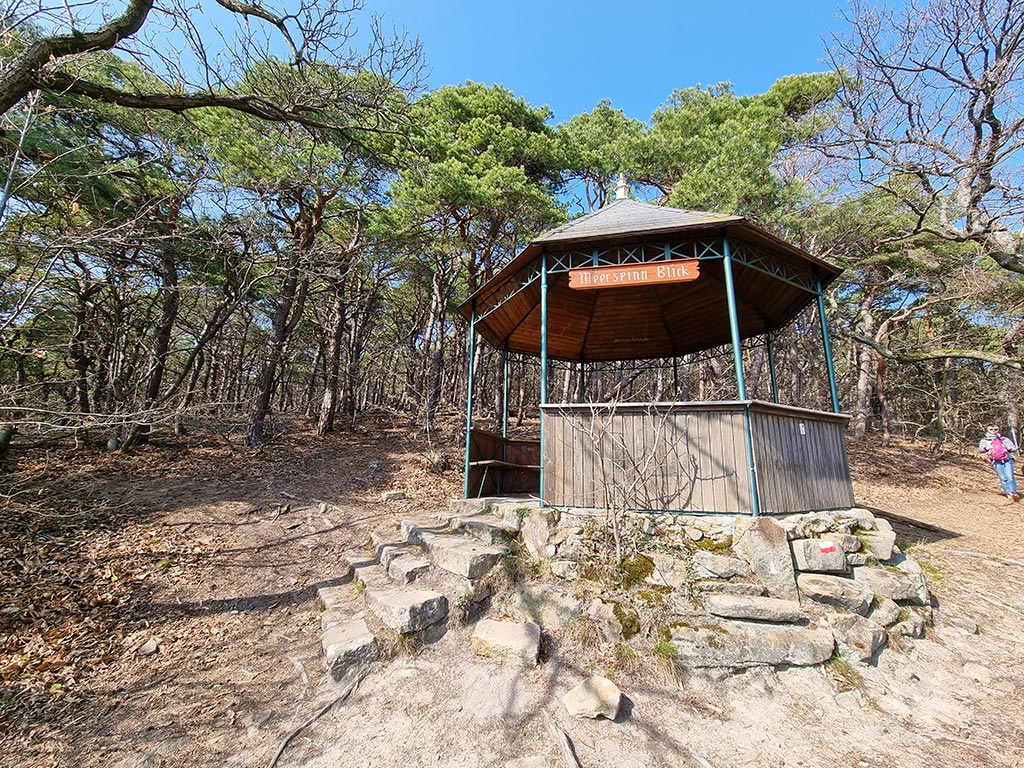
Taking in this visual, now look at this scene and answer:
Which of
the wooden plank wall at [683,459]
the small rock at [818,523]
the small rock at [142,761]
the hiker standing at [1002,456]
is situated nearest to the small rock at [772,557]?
the wooden plank wall at [683,459]

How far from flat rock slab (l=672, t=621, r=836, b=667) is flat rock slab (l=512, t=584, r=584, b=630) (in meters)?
0.93

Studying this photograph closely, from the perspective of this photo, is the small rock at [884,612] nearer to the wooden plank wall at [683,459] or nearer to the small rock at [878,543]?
the small rock at [878,543]

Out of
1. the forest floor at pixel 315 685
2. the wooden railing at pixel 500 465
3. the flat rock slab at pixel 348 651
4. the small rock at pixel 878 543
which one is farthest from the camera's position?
the wooden railing at pixel 500 465

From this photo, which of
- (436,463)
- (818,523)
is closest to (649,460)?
(818,523)

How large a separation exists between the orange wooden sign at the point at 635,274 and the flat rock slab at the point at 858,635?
12.2 feet

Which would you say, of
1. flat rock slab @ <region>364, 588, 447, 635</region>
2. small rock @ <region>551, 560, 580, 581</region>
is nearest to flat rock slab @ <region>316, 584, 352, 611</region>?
flat rock slab @ <region>364, 588, 447, 635</region>

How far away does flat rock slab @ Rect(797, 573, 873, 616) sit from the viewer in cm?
386

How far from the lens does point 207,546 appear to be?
537 cm

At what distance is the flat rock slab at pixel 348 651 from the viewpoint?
3.37m

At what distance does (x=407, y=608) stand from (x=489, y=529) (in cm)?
140

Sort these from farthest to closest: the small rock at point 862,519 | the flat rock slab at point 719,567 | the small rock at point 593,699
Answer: the small rock at point 862,519
the flat rock slab at point 719,567
the small rock at point 593,699

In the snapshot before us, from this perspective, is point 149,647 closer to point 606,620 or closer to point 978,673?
point 606,620

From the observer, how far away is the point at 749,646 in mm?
3521

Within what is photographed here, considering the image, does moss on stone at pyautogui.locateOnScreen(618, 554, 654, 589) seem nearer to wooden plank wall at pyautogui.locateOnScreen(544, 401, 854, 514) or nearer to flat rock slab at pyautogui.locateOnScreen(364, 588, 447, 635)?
wooden plank wall at pyautogui.locateOnScreen(544, 401, 854, 514)
